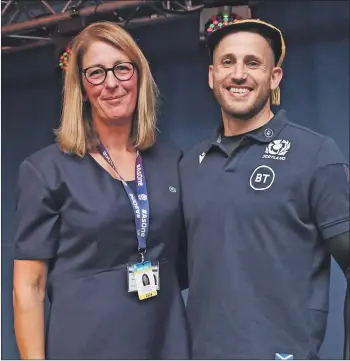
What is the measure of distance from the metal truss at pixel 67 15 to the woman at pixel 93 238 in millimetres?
1686

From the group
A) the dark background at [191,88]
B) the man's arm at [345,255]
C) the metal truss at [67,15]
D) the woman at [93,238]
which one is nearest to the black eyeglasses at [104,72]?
the woman at [93,238]

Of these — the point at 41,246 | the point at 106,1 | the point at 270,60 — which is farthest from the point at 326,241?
the point at 106,1

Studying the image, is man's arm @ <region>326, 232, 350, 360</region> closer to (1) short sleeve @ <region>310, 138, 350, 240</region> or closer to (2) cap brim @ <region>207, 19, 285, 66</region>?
(1) short sleeve @ <region>310, 138, 350, 240</region>

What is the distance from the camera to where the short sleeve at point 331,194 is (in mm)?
1285

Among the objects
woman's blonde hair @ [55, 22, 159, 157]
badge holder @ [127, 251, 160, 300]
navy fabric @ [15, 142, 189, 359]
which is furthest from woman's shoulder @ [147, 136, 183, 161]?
badge holder @ [127, 251, 160, 300]

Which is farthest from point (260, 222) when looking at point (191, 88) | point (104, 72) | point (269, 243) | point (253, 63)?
point (191, 88)

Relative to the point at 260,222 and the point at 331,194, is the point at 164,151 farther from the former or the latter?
the point at 331,194

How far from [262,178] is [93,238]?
44 cm

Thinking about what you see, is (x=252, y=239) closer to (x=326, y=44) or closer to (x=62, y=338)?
(x=62, y=338)

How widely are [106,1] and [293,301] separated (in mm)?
2840

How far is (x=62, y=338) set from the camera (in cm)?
146

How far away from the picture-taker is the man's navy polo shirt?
131 centimetres

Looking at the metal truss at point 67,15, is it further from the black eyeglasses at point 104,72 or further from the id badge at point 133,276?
the id badge at point 133,276

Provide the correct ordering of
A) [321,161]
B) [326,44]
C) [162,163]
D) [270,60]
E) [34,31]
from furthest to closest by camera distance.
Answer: [34,31] < [326,44] < [162,163] < [270,60] < [321,161]
